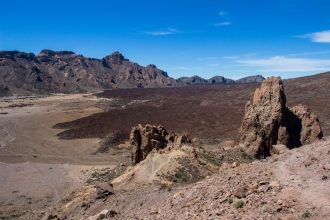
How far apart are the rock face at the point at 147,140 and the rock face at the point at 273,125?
16.5 feet

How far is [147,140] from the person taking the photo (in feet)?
97.5

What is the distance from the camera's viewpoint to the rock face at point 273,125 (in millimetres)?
28172

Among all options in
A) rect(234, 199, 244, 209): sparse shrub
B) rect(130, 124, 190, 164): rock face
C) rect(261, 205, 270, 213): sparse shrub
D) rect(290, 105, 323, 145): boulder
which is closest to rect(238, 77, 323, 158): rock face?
rect(290, 105, 323, 145): boulder

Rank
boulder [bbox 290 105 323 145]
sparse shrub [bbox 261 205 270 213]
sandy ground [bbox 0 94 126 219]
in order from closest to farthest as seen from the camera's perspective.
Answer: sparse shrub [bbox 261 205 270 213], boulder [bbox 290 105 323 145], sandy ground [bbox 0 94 126 219]

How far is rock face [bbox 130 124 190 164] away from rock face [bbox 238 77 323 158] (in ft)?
16.5

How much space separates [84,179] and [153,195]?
19.2 m

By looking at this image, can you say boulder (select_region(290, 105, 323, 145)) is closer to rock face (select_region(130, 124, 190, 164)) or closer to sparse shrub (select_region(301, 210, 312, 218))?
rock face (select_region(130, 124, 190, 164))

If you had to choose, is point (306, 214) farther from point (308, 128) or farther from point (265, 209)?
point (308, 128)

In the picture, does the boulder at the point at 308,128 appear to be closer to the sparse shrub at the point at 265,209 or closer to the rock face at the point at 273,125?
the rock face at the point at 273,125

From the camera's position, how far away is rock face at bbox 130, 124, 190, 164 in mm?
29547

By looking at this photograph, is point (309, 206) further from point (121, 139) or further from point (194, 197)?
point (121, 139)

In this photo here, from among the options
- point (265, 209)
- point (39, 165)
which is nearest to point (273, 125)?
point (265, 209)

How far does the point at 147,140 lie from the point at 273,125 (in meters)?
8.47

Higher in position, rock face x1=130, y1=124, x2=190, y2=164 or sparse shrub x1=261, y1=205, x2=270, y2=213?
sparse shrub x1=261, y1=205, x2=270, y2=213
